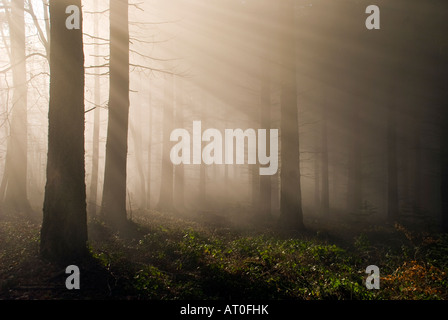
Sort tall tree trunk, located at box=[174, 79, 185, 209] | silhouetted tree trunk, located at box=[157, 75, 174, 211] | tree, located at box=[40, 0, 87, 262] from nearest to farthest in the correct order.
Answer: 1. tree, located at box=[40, 0, 87, 262]
2. silhouetted tree trunk, located at box=[157, 75, 174, 211]
3. tall tree trunk, located at box=[174, 79, 185, 209]

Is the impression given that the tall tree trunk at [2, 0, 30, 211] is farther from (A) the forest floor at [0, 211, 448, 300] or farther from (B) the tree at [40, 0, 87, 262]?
(B) the tree at [40, 0, 87, 262]

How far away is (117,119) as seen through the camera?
9305 millimetres

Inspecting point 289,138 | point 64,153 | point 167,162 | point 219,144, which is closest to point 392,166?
point 289,138

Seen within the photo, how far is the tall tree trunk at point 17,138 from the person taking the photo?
1277 centimetres

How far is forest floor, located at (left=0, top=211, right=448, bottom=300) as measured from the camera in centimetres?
493

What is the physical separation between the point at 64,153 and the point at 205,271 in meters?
3.78

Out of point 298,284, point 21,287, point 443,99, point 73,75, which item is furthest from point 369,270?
point 443,99

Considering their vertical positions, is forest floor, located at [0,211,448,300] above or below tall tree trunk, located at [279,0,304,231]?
below

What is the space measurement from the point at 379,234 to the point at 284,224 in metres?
3.72

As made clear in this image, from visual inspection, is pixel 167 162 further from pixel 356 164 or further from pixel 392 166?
pixel 392 166

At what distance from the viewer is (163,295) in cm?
484

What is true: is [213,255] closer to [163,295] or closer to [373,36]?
[163,295]

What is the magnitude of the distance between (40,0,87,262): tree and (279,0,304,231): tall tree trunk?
24.5 feet

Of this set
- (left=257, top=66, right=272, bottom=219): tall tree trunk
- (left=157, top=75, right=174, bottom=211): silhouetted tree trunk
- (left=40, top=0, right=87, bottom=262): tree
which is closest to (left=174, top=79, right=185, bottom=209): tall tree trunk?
(left=157, top=75, right=174, bottom=211): silhouetted tree trunk
